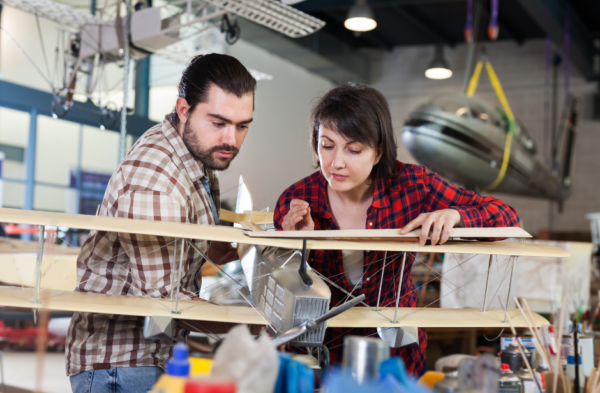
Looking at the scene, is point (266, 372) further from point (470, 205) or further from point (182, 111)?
point (470, 205)

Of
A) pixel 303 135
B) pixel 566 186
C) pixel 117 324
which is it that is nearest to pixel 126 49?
pixel 303 135

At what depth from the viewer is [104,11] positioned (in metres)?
2.89

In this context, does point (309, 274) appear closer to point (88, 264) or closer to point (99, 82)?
point (88, 264)

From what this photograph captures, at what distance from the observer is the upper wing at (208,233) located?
1229mm

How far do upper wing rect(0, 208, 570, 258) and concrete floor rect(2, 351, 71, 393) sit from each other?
3235 mm

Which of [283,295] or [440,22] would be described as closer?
[283,295]

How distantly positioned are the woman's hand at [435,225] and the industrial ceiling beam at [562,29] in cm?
632

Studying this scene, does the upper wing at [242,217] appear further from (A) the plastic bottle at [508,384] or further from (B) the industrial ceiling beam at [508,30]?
(B) the industrial ceiling beam at [508,30]


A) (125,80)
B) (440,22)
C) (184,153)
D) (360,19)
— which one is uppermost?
(440,22)

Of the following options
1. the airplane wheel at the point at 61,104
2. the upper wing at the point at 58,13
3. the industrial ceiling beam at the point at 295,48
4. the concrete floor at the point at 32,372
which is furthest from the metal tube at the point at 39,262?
the concrete floor at the point at 32,372

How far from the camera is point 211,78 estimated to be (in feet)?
5.49

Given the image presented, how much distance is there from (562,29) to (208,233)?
9465 millimetres

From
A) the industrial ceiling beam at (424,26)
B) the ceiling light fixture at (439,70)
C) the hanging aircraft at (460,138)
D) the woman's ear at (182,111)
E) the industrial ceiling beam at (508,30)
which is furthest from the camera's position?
the industrial ceiling beam at (508,30)

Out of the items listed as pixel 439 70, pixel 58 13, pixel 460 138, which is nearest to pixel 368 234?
pixel 58 13
